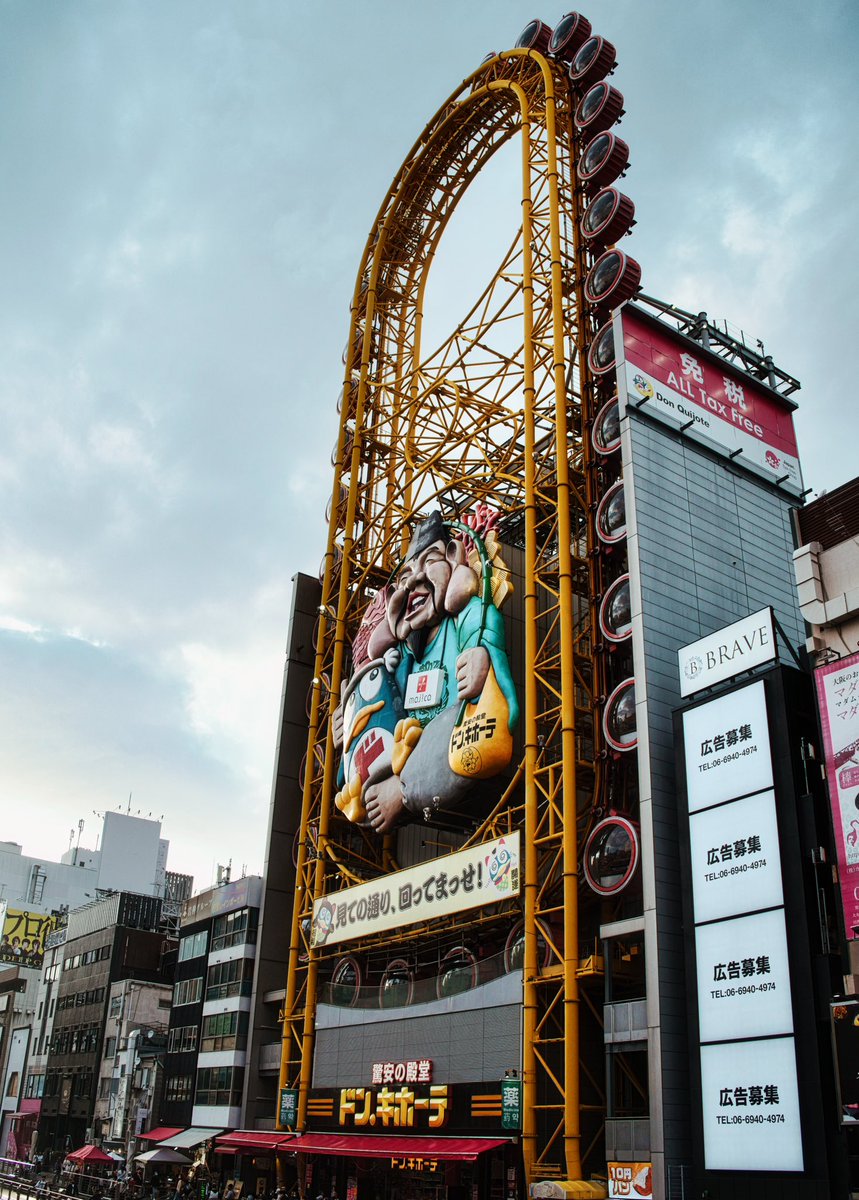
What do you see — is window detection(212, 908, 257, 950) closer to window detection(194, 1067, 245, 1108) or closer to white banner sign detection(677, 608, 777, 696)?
window detection(194, 1067, 245, 1108)

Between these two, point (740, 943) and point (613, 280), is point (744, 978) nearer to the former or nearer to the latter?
point (740, 943)

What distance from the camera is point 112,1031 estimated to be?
76.9 metres

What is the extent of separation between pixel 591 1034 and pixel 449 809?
10.5m

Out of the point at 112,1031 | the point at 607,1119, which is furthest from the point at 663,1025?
the point at 112,1031

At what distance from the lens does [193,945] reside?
6412cm

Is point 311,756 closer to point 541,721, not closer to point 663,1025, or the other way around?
point 541,721

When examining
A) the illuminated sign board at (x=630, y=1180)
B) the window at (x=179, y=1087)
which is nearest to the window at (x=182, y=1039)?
the window at (x=179, y=1087)

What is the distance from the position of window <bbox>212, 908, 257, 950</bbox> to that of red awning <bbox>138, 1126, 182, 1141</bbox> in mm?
9486

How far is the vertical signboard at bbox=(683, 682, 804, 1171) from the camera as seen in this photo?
27.5 m

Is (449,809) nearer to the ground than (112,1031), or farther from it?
farther from it

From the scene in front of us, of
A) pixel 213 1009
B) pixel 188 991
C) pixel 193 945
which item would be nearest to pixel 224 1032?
pixel 213 1009

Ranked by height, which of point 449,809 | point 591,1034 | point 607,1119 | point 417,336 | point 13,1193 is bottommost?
point 13,1193

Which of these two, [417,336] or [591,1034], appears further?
[417,336]

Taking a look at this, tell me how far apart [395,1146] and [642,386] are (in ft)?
95.9
